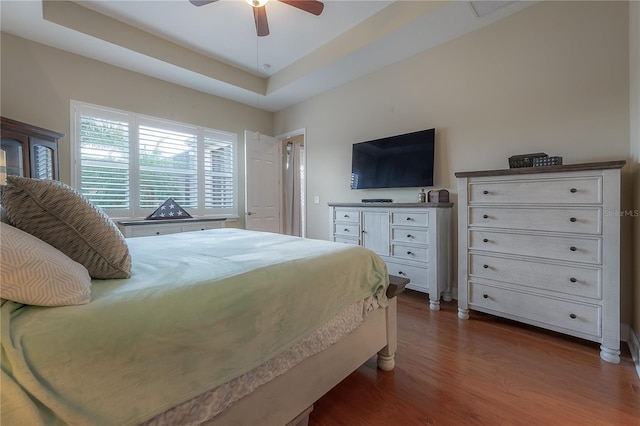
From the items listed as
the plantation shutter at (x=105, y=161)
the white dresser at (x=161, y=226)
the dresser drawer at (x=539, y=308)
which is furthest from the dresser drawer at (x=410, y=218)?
the plantation shutter at (x=105, y=161)

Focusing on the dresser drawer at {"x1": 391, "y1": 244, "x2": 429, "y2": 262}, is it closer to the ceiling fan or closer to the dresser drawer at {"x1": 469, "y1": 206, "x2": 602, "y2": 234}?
the dresser drawer at {"x1": 469, "y1": 206, "x2": 602, "y2": 234}

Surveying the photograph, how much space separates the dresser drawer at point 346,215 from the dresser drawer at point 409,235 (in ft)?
1.60

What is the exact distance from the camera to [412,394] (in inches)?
56.1

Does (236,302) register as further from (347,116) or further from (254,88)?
(254,88)

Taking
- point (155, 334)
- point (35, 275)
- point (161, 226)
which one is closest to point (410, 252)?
point (155, 334)

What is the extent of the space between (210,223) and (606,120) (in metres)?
4.24

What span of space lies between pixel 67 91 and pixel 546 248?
4905 millimetres

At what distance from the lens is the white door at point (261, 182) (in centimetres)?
433

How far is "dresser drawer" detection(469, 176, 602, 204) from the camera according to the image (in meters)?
1.78

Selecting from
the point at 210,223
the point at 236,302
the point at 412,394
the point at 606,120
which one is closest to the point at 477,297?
the point at 412,394

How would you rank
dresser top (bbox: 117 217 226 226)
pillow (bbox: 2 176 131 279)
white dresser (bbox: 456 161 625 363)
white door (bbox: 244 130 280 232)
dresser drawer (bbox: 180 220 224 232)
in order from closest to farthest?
pillow (bbox: 2 176 131 279) < white dresser (bbox: 456 161 625 363) < dresser top (bbox: 117 217 226 226) < dresser drawer (bbox: 180 220 224 232) < white door (bbox: 244 130 280 232)

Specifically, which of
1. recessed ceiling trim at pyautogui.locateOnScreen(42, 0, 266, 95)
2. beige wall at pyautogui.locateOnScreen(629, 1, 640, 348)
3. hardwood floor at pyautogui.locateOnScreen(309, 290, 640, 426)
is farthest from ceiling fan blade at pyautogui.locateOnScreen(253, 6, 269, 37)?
hardwood floor at pyautogui.locateOnScreen(309, 290, 640, 426)

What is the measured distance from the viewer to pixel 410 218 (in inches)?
107

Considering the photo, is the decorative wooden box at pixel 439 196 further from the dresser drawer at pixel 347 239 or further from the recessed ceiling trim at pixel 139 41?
the recessed ceiling trim at pixel 139 41
